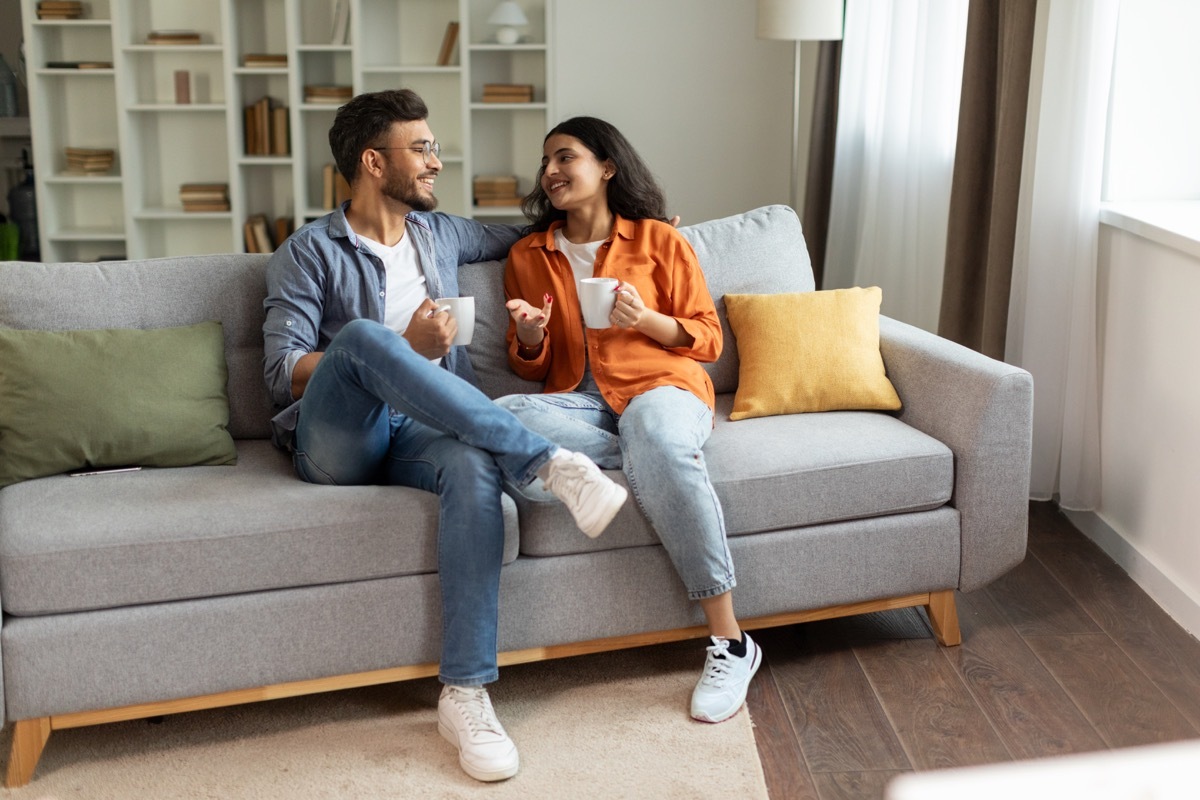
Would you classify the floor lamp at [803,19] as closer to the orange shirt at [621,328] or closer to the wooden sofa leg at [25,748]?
the orange shirt at [621,328]

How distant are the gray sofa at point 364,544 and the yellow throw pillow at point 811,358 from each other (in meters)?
0.04

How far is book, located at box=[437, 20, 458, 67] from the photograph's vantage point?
5.21 m

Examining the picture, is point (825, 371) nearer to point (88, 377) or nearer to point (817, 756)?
point (817, 756)

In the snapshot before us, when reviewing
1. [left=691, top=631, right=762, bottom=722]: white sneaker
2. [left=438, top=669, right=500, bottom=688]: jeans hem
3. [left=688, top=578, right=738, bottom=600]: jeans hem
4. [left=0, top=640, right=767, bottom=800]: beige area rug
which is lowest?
[left=0, top=640, right=767, bottom=800]: beige area rug

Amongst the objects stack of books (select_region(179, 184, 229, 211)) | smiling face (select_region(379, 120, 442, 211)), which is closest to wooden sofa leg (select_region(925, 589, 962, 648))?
smiling face (select_region(379, 120, 442, 211))

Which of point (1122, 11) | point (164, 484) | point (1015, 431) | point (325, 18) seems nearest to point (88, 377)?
point (164, 484)

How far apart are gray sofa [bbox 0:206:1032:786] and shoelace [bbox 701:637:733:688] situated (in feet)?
0.31

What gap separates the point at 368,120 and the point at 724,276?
0.87 meters

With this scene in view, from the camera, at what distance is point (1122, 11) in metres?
2.96

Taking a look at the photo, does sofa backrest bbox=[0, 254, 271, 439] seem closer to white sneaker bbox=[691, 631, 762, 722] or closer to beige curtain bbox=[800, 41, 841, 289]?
white sneaker bbox=[691, 631, 762, 722]

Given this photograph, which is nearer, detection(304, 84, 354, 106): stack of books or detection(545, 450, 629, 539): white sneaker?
detection(545, 450, 629, 539): white sneaker

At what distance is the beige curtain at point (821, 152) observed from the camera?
4.61 m

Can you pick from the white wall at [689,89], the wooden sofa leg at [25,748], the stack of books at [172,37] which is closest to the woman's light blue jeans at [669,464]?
the wooden sofa leg at [25,748]

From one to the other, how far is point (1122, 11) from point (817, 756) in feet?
6.48
